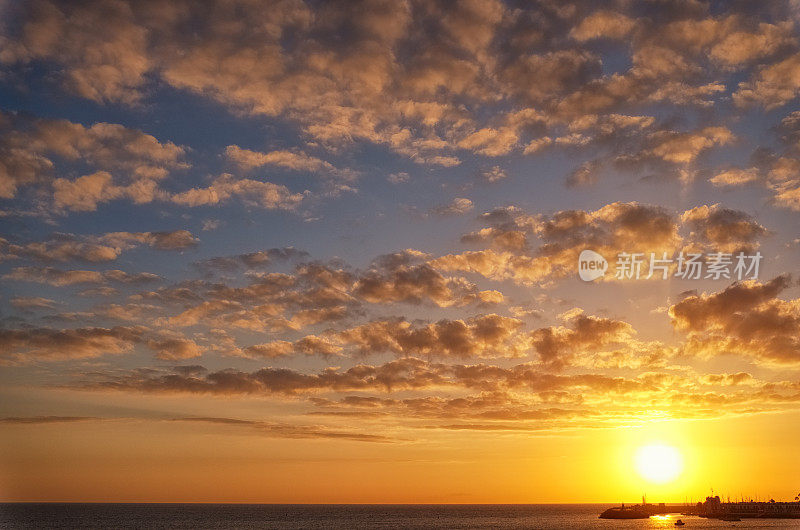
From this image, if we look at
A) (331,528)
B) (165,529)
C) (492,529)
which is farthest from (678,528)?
(165,529)

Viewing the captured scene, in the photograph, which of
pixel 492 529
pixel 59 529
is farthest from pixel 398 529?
pixel 59 529

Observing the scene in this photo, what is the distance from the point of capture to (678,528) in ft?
585

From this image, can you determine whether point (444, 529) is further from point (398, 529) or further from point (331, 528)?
point (331, 528)

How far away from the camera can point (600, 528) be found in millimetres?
194750

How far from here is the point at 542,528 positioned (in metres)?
198

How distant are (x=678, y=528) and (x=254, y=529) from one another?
12766 centimetres

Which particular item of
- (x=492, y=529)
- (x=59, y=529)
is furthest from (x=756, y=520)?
(x=59, y=529)

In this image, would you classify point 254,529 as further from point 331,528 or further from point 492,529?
point 492,529

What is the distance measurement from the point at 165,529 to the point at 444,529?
88307 millimetres

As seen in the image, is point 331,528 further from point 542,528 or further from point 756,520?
point 756,520

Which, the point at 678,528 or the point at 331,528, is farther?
the point at 331,528

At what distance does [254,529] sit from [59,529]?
6245 centimetres

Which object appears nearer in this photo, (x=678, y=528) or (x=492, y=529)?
(x=678, y=528)

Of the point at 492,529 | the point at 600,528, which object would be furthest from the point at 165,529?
the point at 600,528
